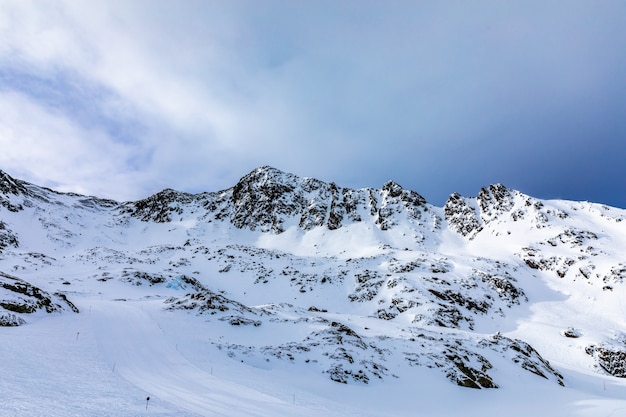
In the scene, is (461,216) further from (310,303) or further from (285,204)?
(310,303)

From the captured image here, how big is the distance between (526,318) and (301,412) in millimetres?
50675

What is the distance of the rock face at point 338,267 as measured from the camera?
78.5ft

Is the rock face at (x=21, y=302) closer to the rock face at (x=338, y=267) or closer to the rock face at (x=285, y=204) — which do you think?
the rock face at (x=338, y=267)

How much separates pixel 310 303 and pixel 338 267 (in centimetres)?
1438

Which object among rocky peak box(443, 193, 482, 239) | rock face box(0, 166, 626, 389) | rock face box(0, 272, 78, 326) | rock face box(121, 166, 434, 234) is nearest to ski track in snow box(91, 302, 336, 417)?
rock face box(0, 166, 626, 389)

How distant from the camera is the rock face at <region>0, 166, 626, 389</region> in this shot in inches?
942

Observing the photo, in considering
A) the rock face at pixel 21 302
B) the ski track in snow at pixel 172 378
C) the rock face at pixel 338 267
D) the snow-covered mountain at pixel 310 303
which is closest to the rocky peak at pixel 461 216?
the rock face at pixel 338 267

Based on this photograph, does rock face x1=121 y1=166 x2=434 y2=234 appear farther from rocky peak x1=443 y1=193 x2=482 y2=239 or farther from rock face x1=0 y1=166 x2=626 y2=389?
rocky peak x1=443 y1=193 x2=482 y2=239

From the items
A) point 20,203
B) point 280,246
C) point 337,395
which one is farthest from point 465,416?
point 20,203

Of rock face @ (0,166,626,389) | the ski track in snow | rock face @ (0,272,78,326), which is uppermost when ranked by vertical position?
rock face @ (0,166,626,389)

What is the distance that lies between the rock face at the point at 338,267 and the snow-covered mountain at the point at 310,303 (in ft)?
1.04

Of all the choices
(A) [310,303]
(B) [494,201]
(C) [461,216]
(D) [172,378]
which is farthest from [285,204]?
(D) [172,378]

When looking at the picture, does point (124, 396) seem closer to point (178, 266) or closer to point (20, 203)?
point (178, 266)

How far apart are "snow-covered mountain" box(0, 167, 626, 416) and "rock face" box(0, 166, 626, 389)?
32 cm
